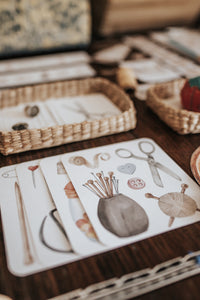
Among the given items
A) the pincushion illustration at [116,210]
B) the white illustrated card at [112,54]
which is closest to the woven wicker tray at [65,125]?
the pincushion illustration at [116,210]

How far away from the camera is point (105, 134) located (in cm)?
77

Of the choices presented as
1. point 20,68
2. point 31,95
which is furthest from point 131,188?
point 20,68

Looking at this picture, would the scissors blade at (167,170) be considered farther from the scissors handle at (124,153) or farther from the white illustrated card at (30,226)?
the white illustrated card at (30,226)

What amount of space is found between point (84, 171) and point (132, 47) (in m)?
1.02

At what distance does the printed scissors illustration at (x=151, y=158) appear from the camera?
25.3 inches

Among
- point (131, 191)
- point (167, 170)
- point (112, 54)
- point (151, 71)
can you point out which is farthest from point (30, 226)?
point (112, 54)

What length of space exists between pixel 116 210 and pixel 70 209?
9 centimetres

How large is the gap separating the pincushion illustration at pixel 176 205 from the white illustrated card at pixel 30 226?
0.68 ft

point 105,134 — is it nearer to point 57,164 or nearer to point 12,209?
point 57,164

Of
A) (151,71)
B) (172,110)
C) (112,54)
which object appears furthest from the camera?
(112,54)

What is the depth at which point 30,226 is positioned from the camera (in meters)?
0.51

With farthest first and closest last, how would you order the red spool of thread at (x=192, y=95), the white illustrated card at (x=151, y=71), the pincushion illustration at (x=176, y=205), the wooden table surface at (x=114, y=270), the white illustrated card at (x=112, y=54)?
the white illustrated card at (x=112, y=54)
the white illustrated card at (x=151, y=71)
the red spool of thread at (x=192, y=95)
the pincushion illustration at (x=176, y=205)
the wooden table surface at (x=114, y=270)

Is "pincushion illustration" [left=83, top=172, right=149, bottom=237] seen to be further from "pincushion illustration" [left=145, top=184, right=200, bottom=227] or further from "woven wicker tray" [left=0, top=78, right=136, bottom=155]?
"woven wicker tray" [left=0, top=78, right=136, bottom=155]

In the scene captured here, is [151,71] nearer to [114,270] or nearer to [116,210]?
[116,210]
